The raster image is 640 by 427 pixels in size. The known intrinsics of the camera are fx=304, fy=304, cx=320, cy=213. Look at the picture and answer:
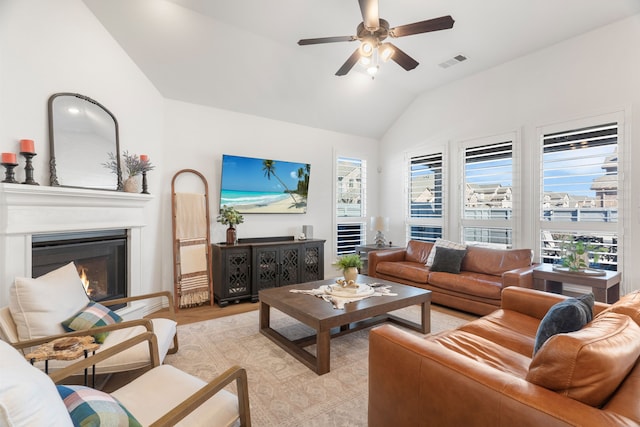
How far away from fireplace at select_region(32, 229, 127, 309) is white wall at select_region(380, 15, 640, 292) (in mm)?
4843

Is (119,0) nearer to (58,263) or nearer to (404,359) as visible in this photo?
(58,263)

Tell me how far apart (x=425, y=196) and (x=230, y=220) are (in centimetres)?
346

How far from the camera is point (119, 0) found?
3066mm

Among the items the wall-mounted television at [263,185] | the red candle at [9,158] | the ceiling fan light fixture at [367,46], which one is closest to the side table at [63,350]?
the red candle at [9,158]

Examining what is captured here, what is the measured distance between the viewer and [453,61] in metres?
4.40

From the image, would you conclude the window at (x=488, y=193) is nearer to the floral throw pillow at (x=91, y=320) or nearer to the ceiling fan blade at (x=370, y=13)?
the ceiling fan blade at (x=370, y=13)

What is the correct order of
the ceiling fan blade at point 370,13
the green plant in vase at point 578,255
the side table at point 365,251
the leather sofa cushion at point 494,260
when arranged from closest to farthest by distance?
the ceiling fan blade at point 370,13 → the green plant in vase at point 578,255 → the leather sofa cushion at point 494,260 → the side table at point 365,251

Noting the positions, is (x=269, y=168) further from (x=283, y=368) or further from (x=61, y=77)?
(x=283, y=368)

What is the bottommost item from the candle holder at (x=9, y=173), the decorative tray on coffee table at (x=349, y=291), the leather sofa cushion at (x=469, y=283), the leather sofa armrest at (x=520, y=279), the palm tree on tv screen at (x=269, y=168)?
the leather sofa cushion at (x=469, y=283)

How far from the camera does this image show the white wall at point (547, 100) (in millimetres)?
3404

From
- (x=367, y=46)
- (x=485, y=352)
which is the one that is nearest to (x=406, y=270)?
(x=485, y=352)

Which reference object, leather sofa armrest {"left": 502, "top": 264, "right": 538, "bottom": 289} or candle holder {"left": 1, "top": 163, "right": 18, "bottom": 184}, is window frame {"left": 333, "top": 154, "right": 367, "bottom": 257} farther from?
candle holder {"left": 1, "top": 163, "right": 18, "bottom": 184}

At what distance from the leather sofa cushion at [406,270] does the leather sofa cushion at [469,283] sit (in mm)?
132

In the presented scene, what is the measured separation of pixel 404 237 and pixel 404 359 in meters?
4.71
